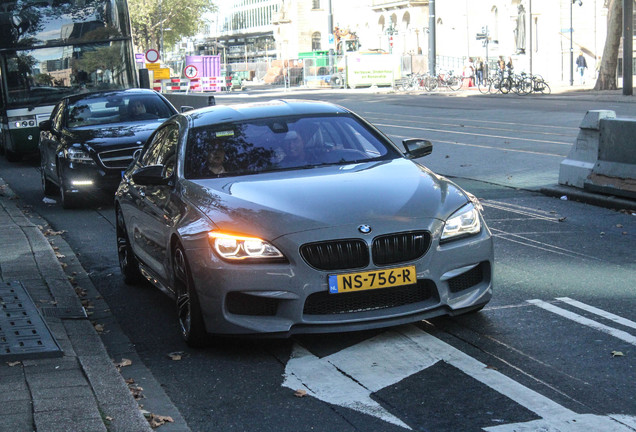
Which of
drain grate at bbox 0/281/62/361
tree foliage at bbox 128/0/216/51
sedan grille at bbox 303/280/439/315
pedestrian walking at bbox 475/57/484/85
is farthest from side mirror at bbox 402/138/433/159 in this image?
tree foliage at bbox 128/0/216/51

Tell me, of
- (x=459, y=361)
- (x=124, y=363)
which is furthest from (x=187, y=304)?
(x=459, y=361)

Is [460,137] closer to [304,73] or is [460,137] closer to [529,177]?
[529,177]

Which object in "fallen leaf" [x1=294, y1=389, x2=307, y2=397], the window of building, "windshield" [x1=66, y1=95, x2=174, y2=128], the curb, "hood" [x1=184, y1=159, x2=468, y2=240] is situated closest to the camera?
"fallen leaf" [x1=294, y1=389, x2=307, y2=397]

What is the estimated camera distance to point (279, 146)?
7.22m

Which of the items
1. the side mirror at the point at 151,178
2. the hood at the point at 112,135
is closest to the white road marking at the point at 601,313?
the side mirror at the point at 151,178

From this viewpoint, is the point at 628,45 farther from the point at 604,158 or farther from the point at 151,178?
the point at 151,178

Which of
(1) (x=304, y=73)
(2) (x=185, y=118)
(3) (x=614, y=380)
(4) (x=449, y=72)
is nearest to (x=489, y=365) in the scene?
(3) (x=614, y=380)

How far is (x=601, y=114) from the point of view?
12.6 metres

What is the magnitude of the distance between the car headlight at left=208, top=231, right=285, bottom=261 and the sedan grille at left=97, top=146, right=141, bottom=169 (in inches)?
322

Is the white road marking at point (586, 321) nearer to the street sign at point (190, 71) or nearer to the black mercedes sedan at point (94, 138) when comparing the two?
the black mercedes sedan at point (94, 138)

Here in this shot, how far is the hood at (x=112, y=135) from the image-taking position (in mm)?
13836

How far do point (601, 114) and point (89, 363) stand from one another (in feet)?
28.5

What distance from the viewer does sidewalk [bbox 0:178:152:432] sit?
4.66 meters

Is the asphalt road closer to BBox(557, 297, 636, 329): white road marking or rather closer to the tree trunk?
BBox(557, 297, 636, 329): white road marking
